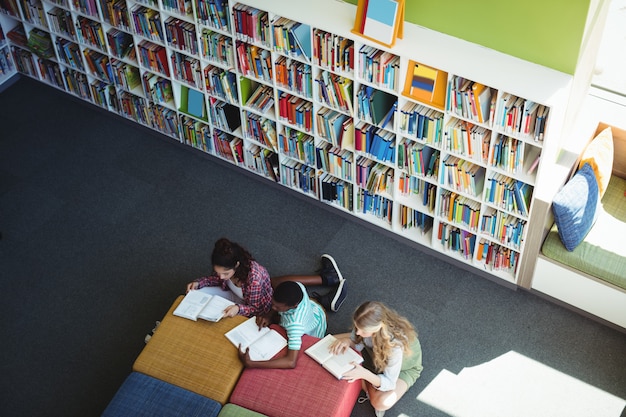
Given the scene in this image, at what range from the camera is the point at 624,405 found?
15.4 feet

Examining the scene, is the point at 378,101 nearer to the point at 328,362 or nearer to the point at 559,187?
the point at 559,187

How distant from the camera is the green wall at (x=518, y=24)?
4133 mm

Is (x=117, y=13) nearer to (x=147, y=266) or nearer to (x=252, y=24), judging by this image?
(x=252, y=24)

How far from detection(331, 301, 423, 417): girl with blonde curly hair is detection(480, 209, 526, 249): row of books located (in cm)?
106

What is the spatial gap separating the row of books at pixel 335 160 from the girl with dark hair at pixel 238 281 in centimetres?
115

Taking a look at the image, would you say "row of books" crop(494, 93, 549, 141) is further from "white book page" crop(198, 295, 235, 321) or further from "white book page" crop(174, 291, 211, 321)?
"white book page" crop(174, 291, 211, 321)

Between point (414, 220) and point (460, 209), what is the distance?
497mm

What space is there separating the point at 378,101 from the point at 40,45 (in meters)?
3.45

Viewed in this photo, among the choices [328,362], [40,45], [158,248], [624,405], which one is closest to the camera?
[328,362]

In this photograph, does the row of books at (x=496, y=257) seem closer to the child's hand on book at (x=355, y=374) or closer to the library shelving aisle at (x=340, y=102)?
the library shelving aisle at (x=340, y=102)

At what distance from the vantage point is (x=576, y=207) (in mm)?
4738

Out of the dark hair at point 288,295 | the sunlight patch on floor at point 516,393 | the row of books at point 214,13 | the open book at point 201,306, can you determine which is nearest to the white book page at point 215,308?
the open book at point 201,306

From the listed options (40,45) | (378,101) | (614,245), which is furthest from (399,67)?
(40,45)

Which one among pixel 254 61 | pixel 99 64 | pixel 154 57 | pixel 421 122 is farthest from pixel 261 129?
pixel 99 64
